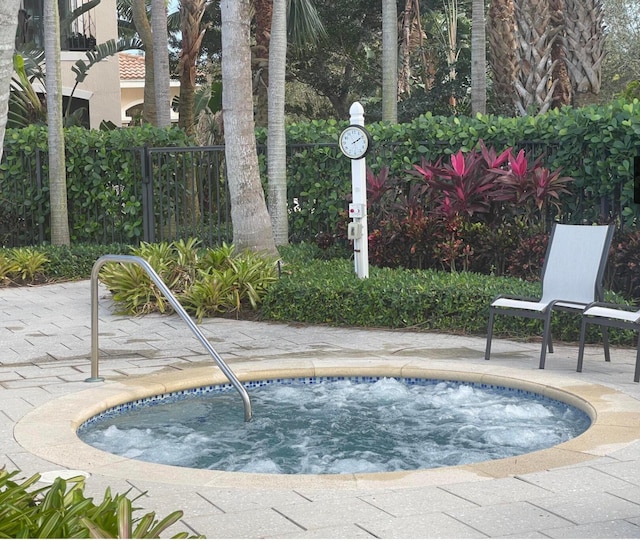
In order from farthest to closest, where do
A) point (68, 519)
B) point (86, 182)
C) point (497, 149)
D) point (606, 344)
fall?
point (86, 182)
point (497, 149)
point (606, 344)
point (68, 519)

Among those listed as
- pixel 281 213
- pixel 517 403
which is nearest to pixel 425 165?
pixel 281 213

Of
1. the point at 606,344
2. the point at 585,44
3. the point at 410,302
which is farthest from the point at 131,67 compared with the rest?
the point at 606,344

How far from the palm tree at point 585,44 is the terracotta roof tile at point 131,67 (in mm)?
23481

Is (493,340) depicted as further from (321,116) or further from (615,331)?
(321,116)

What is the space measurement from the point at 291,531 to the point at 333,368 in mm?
3916

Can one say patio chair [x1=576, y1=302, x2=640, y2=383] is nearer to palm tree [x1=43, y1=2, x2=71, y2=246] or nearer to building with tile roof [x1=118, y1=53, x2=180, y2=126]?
palm tree [x1=43, y1=2, x2=71, y2=246]

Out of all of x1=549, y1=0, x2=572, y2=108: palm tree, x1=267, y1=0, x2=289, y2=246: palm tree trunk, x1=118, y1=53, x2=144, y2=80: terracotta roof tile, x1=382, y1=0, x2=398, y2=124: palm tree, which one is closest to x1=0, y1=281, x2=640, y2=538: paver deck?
x1=267, y1=0, x2=289, y2=246: palm tree trunk

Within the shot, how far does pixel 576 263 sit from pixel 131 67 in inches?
1230

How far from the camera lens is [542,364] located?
8.14m

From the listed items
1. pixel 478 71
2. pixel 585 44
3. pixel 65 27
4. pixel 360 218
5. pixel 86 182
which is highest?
pixel 65 27

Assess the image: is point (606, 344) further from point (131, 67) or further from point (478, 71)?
point (131, 67)

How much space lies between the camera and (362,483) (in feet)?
16.6

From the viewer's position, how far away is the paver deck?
14.4 ft

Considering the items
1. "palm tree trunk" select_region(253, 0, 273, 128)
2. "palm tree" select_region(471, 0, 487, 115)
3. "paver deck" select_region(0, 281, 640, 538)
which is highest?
"palm tree trunk" select_region(253, 0, 273, 128)
